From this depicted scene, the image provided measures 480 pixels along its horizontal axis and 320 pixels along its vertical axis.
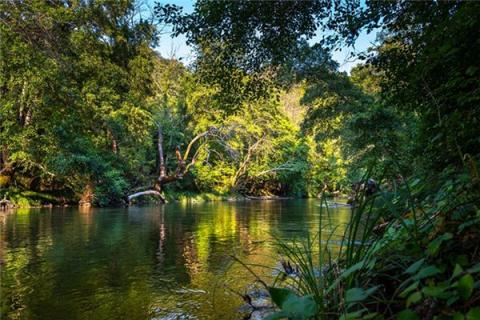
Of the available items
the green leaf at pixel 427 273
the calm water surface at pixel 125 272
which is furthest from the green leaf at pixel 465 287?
the calm water surface at pixel 125 272

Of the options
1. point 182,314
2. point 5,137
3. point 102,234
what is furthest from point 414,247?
point 5,137

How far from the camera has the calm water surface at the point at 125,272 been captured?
4355 millimetres

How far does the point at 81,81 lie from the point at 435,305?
8.13 metres

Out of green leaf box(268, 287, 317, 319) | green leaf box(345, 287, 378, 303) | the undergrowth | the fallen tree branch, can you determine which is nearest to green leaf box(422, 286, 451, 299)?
the undergrowth

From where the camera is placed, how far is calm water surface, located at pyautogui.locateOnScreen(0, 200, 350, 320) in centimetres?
436

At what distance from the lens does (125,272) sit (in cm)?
614

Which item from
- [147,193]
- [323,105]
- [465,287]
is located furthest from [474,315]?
[147,193]

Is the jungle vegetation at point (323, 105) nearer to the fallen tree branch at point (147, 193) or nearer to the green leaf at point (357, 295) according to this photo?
the green leaf at point (357, 295)

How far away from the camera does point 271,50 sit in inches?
247

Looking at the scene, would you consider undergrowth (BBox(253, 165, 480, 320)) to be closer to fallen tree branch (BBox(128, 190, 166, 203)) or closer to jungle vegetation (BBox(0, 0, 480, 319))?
jungle vegetation (BBox(0, 0, 480, 319))

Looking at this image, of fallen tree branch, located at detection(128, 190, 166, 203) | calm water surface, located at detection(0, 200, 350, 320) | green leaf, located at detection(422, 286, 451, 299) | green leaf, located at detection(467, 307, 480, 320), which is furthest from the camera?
fallen tree branch, located at detection(128, 190, 166, 203)

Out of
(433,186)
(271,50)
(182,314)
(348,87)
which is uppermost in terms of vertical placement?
(348,87)

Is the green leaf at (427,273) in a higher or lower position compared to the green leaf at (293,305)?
higher

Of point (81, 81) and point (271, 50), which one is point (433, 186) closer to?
point (271, 50)
